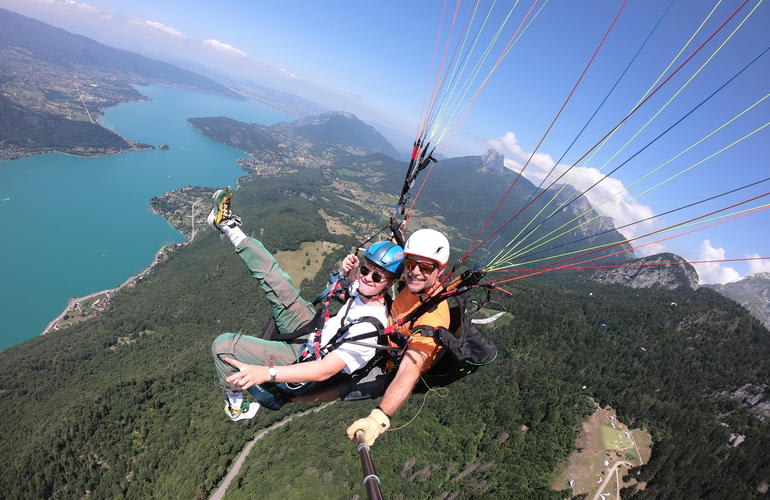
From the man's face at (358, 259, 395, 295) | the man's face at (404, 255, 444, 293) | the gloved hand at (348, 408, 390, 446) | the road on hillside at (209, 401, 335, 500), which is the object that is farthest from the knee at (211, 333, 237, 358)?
the road on hillside at (209, 401, 335, 500)

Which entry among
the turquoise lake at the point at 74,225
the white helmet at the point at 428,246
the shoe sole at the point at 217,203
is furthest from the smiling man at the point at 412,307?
the turquoise lake at the point at 74,225

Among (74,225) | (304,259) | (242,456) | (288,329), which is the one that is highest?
(288,329)

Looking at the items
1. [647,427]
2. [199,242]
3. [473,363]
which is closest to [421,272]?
[473,363]

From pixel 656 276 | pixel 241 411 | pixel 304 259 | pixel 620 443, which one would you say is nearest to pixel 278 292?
pixel 241 411

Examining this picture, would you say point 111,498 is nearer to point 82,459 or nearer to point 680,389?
point 82,459

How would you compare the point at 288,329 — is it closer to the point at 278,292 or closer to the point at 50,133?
the point at 278,292

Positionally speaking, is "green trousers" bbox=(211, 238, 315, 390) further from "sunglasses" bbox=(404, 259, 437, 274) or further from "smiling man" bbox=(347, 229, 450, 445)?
"sunglasses" bbox=(404, 259, 437, 274)
